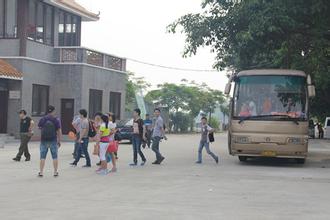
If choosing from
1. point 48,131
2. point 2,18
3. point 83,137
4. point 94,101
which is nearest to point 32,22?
point 2,18

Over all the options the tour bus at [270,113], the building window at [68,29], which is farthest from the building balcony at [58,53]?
the tour bus at [270,113]

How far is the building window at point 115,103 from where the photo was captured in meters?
38.2

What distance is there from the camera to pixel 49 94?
110 ft

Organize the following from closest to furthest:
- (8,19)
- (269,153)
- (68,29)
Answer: (269,153) → (8,19) → (68,29)

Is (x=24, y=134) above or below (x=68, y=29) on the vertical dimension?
below

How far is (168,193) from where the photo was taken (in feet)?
38.9

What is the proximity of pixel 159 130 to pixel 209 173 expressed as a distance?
3153 millimetres

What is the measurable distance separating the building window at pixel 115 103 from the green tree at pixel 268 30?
1614cm

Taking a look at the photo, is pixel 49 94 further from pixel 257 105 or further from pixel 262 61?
pixel 257 105

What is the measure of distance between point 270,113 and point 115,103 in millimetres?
21429

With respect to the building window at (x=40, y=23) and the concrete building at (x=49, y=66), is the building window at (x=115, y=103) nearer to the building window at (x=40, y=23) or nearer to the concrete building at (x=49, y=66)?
the concrete building at (x=49, y=66)

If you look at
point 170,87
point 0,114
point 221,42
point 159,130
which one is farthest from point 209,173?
point 170,87

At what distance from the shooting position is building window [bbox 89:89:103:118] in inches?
1379

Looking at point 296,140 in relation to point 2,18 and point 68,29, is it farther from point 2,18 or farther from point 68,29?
point 68,29
